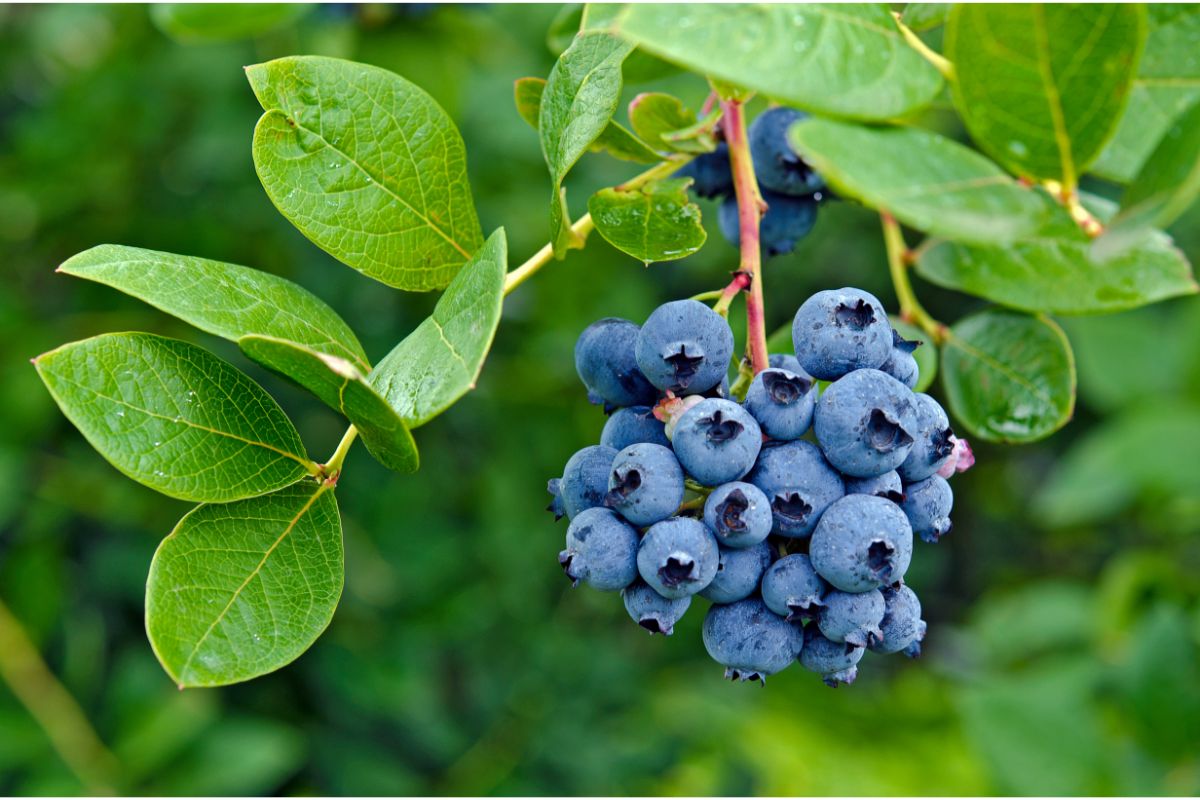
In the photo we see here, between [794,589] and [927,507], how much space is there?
15cm

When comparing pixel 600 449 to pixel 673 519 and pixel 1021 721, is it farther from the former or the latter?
pixel 1021 721

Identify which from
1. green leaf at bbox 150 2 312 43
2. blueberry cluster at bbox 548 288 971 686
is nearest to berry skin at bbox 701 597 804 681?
blueberry cluster at bbox 548 288 971 686

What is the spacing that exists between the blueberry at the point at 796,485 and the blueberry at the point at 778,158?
1.23ft

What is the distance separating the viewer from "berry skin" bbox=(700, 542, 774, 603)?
2.61 ft

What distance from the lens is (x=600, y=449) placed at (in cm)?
85

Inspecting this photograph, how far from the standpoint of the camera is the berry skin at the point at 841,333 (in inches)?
31.6

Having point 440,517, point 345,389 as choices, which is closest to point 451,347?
point 345,389

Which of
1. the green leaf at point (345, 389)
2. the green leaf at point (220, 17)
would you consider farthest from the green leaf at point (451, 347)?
the green leaf at point (220, 17)

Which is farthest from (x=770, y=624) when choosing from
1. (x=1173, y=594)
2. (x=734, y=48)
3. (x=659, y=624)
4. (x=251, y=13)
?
(x=1173, y=594)

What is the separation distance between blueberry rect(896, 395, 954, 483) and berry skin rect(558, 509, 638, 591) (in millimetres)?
232

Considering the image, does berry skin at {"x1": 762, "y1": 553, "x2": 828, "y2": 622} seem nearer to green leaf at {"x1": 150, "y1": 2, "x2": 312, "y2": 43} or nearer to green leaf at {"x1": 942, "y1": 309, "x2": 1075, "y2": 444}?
green leaf at {"x1": 942, "y1": 309, "x2": 1075, "y2": 444}

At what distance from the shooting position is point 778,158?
3.44ft

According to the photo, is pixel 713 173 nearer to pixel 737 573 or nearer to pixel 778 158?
pixel 778 158

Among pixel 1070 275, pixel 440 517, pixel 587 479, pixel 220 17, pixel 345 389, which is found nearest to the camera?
pixel 345 389
